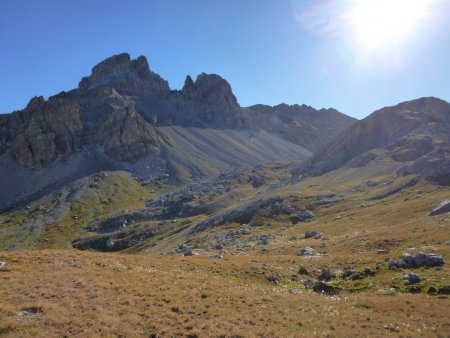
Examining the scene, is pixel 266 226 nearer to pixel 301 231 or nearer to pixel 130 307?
pixel 301 231

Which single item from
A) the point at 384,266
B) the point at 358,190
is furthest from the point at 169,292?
the point at 358,190

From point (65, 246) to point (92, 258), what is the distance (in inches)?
5333

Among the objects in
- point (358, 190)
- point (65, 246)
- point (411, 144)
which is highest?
point (411, 144)

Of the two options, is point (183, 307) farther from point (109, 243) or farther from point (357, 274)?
point (109, 243)

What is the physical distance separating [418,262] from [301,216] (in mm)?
91676

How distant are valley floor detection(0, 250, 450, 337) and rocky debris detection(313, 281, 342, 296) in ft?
4.21

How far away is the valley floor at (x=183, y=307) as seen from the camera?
22.5 meters

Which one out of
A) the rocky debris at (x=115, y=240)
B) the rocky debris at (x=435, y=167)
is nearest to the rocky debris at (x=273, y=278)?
the rocky debris at (x=435, y=167)

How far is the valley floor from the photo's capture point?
73.7 ft

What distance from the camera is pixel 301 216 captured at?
129 metres

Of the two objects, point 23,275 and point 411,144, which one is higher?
point 411,144

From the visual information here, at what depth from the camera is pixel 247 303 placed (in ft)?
90.9

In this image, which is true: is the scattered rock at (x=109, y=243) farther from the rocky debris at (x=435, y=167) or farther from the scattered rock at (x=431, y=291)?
the scattered rock at (x=431, y=291)

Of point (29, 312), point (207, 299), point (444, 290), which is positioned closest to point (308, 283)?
point (444, 290)
